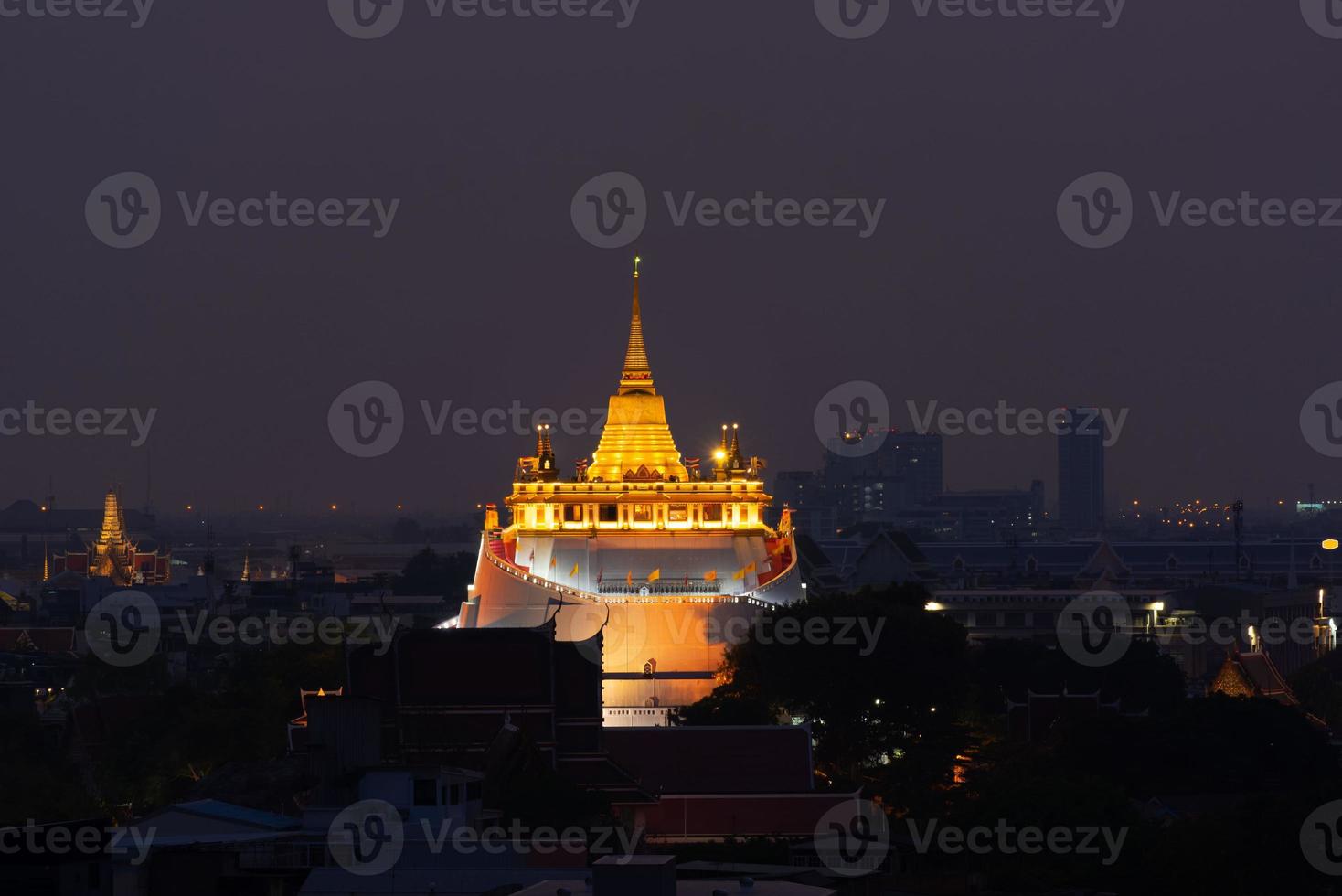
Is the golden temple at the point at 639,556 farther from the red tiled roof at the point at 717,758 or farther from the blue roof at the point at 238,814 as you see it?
the blue roof at the point at 238,814

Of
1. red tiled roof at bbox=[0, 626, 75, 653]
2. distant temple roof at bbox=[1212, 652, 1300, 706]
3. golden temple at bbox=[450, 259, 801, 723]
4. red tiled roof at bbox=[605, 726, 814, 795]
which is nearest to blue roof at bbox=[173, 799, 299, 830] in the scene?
red tiled roof at bbox=[605, 726, 814, 795]

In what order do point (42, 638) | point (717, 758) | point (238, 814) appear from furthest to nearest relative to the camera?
point (42, 638), point (717, 758), point (238, 814)

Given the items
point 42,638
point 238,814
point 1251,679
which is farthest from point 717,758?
point 42,638

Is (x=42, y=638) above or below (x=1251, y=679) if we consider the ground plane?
above

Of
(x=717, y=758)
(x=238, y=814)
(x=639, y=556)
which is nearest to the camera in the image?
(x=238, y=814)

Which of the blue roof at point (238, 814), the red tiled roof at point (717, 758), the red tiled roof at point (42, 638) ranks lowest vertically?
the blue roof at point (238, 814)

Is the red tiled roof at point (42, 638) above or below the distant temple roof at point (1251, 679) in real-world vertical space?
above

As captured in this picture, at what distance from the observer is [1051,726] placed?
95.2m

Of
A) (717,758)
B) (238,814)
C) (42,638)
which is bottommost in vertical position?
(238,814)

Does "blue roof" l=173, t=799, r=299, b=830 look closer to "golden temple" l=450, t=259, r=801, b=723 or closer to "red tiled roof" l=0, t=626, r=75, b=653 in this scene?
"golden temple" l=450, t=259, r=801, b=723

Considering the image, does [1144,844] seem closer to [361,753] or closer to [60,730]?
[361,753]

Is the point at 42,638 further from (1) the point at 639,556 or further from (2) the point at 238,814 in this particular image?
(2) the point at 238,814

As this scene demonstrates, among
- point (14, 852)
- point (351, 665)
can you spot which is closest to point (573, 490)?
point (351, 665)

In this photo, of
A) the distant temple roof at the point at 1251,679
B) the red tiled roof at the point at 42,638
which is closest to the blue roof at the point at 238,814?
the distant temple roof at the point at 1251,679
